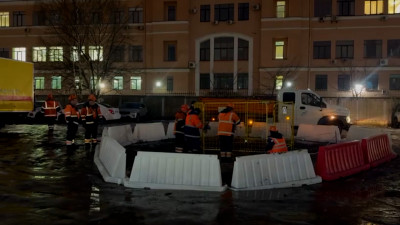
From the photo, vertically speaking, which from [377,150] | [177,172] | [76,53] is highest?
[76,53]

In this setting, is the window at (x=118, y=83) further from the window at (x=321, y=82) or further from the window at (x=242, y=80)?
the window at (x=321, y=82)

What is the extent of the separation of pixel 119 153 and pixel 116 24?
33053 mm

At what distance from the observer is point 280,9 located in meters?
41.9

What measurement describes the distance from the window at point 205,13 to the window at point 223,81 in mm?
5520

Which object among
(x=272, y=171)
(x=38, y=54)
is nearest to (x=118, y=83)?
(x=38, y=54)

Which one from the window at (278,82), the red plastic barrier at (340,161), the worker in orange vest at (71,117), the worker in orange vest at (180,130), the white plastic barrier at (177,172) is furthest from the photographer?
the window at (278,82)

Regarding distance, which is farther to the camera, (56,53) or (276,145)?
(56,53)

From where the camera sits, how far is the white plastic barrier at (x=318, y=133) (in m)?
18.7

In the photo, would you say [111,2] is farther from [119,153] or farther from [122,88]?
[119,153]

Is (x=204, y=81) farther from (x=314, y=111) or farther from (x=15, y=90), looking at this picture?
(x=15, y=90)

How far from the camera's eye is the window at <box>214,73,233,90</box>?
43.0 m

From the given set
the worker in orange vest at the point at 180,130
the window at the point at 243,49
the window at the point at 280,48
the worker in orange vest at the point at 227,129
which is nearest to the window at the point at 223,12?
the window at the point at 243,49

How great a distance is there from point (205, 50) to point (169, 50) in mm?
3595

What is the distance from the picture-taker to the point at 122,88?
45125 millimetres
